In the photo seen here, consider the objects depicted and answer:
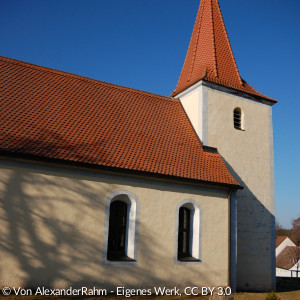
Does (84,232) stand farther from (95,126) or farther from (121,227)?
(95,126)

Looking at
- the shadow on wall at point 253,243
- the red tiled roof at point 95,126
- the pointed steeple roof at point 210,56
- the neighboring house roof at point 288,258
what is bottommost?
the neighboring house roof at point 288,258

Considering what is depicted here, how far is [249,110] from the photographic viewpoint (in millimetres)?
15500

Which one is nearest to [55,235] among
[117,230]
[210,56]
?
[117,230]

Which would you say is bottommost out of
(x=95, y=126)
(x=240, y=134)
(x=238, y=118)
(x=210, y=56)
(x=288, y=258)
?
(x=288, y=258)

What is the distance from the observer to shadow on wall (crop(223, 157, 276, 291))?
13.6 m

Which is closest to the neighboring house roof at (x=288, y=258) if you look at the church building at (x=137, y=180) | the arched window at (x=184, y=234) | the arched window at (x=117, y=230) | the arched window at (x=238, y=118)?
the church building at (x=137, y=180)

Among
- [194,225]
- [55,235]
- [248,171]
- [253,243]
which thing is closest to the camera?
[55,235]

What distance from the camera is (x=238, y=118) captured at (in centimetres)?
1528

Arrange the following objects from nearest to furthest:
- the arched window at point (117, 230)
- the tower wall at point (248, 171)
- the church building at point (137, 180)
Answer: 1. the church building at point (137, 180)
2. the arched window at point (117, 230)
3. the tower wall at point (248, 171)

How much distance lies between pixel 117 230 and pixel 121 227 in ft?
0.52

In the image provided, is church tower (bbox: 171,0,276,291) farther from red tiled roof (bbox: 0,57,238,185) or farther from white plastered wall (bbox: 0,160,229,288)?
white plastered wall (bbox: 0,160,229,288)

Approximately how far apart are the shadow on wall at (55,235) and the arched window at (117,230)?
58 centimetres

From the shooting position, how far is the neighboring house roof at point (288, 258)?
39156 mm

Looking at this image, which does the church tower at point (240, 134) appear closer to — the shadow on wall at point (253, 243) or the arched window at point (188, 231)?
the shadow on wall at point (253, 243)
